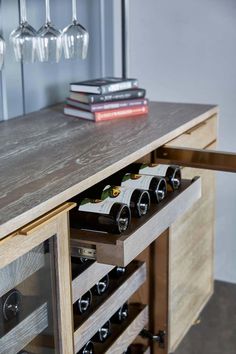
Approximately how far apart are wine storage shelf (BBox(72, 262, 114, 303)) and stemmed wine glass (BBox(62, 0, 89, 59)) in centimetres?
70

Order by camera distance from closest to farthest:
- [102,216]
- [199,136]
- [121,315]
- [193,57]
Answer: [102,216] < [121,315] < [199,136] < [193,57]

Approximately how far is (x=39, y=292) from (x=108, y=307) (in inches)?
13.5

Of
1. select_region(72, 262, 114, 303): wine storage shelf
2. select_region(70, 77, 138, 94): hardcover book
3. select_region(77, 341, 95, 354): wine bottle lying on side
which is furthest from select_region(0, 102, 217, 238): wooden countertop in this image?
select_region(77, 341, 95, 354): wine bottle lying on side

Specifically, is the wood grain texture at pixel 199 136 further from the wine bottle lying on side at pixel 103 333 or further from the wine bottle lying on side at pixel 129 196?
Answer: the wine bottle lying on side at pixel 103 333

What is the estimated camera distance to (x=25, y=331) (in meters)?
1.23

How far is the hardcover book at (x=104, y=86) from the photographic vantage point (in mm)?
1949

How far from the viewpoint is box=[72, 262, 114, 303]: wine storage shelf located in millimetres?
1355

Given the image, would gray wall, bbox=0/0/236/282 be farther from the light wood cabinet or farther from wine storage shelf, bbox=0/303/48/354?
wine storage shelf, bbox=0/303/48/354

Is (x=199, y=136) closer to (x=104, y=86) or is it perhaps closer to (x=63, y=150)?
(x=104, y=86)

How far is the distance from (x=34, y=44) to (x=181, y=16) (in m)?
0.94

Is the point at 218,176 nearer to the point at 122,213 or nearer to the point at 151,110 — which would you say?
the point at 151,110

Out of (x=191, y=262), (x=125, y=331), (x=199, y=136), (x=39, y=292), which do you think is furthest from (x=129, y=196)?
(x=191, y=262)

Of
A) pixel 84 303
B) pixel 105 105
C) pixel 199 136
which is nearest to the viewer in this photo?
pixel 84 303

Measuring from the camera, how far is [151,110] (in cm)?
211
